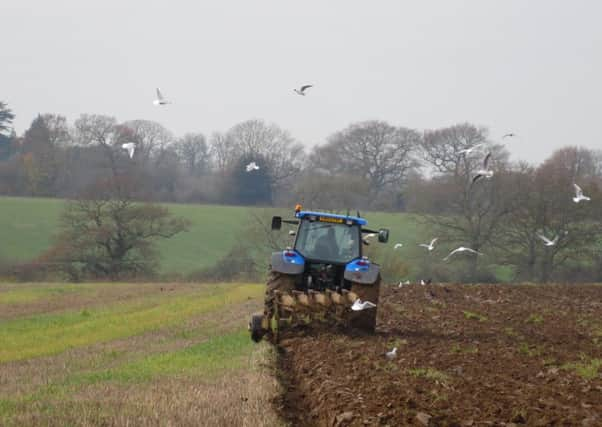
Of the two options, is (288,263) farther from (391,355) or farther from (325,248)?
(391,355)

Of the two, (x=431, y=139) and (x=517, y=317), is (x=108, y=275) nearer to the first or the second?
(x=431, y=139)

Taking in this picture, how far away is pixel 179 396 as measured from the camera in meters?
8.00

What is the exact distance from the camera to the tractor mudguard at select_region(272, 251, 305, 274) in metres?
13.0

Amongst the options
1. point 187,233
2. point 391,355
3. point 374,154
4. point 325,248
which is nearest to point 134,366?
Result: point 391,355

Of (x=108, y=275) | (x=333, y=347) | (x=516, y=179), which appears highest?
(x=516, y=179)

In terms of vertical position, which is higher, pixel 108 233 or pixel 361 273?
pixel 361 273

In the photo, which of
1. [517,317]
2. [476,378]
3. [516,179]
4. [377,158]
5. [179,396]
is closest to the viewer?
[179,396]

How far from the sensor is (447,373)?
30.1 feet

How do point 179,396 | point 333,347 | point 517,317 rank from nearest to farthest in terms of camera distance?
point 179,396
point 333,347
point 517,317

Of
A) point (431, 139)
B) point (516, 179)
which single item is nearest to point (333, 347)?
point (516, 179)

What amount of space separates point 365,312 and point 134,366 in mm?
3639

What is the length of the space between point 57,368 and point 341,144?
43726 millimetres

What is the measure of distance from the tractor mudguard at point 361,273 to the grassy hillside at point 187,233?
1147 inches

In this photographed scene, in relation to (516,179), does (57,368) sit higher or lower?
lower
